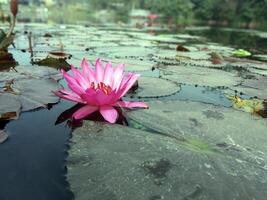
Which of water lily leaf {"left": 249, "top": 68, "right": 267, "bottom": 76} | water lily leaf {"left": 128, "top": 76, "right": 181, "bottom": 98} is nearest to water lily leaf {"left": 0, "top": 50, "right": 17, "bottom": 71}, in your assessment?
water lily leaf {"left": 128, "top": 76, "right": 181, "bottom": 98}

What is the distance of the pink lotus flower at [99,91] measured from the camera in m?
1.15

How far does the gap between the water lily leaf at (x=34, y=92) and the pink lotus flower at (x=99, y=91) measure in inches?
2.9

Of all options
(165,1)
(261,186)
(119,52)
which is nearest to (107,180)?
(261,186)

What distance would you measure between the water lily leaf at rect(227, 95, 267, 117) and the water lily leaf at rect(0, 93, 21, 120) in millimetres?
927

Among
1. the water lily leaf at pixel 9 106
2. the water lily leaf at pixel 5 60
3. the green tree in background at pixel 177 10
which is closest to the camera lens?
the water lily leaf at pixel 9 106

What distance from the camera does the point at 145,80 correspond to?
184cm

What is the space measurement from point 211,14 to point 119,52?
16.0 metres

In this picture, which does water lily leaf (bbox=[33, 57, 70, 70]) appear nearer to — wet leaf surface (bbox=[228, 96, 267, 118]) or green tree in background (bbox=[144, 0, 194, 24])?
wet leaf surface (bbox=[228, 96, 267, 118])

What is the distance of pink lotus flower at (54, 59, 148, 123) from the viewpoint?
1.15 meters

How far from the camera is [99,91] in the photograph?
3.66 feet

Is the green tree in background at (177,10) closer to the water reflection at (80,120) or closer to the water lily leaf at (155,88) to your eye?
the water lily leaf at (155,88)

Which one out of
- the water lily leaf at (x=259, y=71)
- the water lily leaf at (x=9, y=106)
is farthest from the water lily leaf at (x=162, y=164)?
the water lily leaf at (x=259, y=71)

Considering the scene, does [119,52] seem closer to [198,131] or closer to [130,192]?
[198,131]

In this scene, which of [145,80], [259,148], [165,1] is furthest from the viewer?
[165,1]
